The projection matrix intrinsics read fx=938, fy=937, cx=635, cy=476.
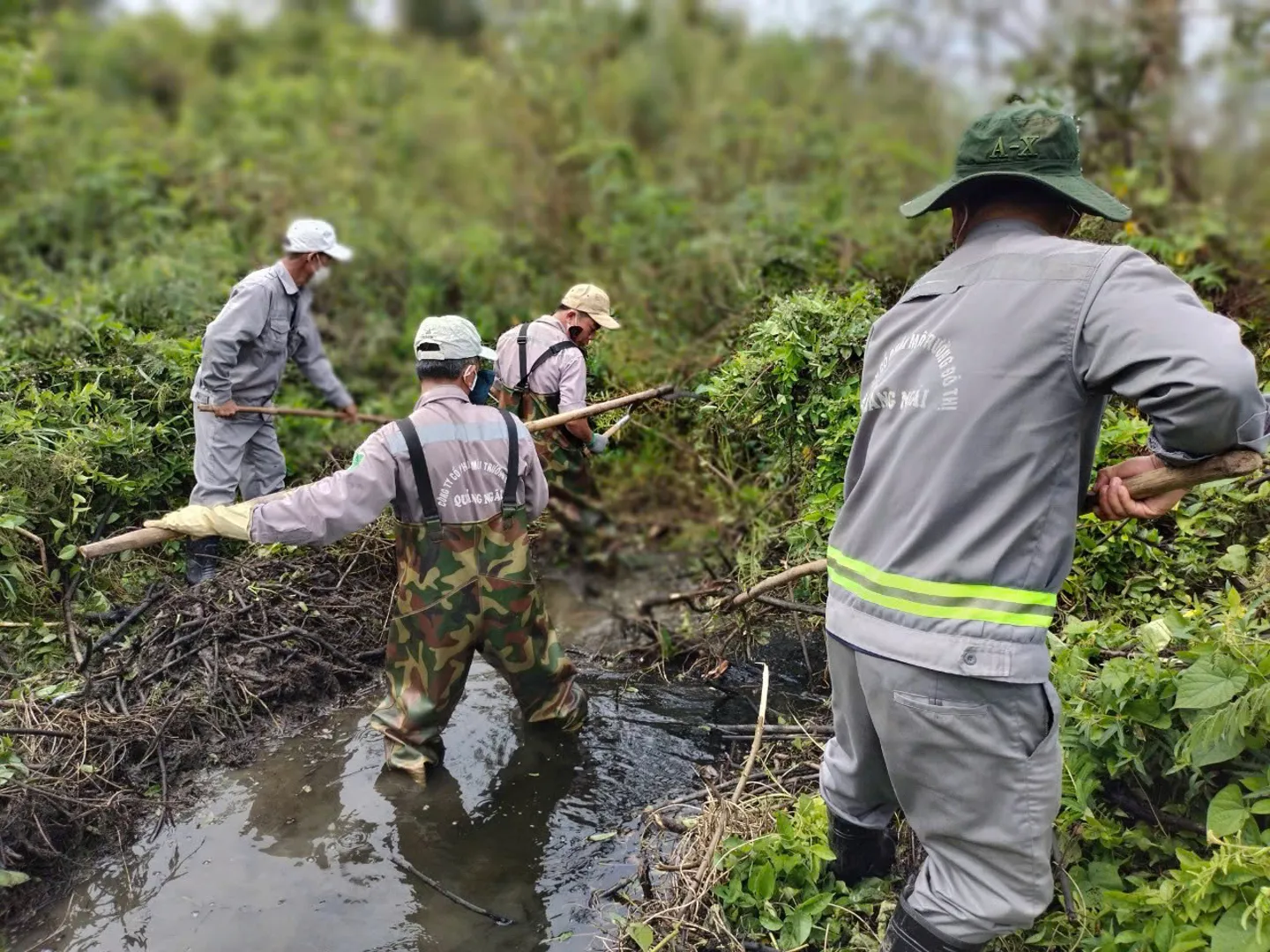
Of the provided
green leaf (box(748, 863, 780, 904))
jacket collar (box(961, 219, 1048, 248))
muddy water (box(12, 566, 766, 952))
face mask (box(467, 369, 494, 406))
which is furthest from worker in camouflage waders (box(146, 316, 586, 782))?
jacket collar (box(961, 219, 1048, 248))

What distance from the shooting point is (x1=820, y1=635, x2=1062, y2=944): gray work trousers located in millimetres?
2371

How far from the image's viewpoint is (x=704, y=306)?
25.2ft

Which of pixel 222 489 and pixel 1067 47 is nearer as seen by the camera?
pixel 222 489

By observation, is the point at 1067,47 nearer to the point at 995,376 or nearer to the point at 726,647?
the point at 726,647

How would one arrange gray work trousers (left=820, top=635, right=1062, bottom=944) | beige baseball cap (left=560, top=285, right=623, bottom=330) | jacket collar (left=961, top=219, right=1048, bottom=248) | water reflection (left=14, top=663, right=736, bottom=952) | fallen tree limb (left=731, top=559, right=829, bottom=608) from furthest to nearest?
beige baseball cap (left=560, top=285, right=623, bottom=330) < fallen tree limb (left=731, top=559, right=829, bottom=608) < water reflection (left=14, top=663, right=736, bottom=952) < jacket collar (left=961, top=219, right=1048, bottom=248) < gray work trousers (left=820, top=635, right=1062, bottom=944)

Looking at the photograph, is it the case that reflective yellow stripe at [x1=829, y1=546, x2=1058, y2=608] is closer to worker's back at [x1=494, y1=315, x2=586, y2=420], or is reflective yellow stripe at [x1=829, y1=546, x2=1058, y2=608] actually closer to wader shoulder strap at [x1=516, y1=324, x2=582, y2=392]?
worker's back at [x1=494, y1=315, x2=586, y2=420]

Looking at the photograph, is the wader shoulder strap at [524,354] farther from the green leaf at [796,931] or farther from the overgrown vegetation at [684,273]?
the green leaf at [796,931]

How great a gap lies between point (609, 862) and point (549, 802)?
505mm

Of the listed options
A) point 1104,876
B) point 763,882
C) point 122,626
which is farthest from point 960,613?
point 122,626

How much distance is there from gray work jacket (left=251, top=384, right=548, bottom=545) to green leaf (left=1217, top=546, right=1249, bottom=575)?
2979 mm

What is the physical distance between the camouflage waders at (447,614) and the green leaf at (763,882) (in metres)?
1.51

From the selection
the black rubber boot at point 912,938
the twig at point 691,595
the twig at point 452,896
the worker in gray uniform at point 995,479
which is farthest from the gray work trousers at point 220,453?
the black rubber boot at point 912,938

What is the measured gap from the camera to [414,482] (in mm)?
4000

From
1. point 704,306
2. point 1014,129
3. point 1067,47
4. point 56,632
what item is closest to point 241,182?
point 704,306
